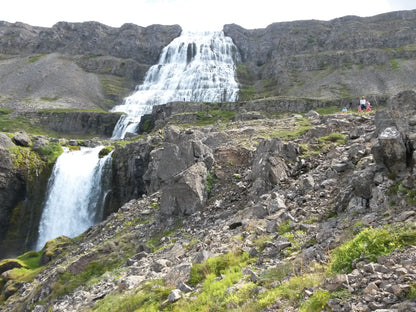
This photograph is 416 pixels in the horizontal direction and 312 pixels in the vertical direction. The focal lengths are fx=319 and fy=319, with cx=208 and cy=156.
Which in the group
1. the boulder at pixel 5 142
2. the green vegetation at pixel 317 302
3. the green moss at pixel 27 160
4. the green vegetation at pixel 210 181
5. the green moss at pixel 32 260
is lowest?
the green moss at pixel 32 260

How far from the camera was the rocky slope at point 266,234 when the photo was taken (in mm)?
5934

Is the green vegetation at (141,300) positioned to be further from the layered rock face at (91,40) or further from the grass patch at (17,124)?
the layered rock face at (91,40)

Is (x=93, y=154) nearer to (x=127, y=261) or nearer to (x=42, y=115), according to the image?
(x=127, y=261)

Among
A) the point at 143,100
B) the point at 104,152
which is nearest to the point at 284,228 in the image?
→ the point at 104,152

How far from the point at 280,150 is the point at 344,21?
142m

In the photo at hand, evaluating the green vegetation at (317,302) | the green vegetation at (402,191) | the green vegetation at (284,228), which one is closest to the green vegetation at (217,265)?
the green vegetation at (284,228)

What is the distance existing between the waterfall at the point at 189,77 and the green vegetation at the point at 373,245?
251ft

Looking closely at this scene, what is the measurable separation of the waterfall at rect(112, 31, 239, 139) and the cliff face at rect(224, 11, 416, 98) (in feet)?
25.4

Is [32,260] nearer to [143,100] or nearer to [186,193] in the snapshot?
[186,193]

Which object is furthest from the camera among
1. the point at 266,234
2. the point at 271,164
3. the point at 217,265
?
the point at 271,164

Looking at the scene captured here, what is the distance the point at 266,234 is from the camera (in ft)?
33.3

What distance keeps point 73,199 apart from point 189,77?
74.3 metres

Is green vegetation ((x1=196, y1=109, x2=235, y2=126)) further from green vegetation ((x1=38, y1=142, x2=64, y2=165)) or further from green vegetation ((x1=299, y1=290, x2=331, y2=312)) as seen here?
green vegetation ((x1=299, y1=290, x2=331, y2=312))

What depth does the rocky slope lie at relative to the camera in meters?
5.93
